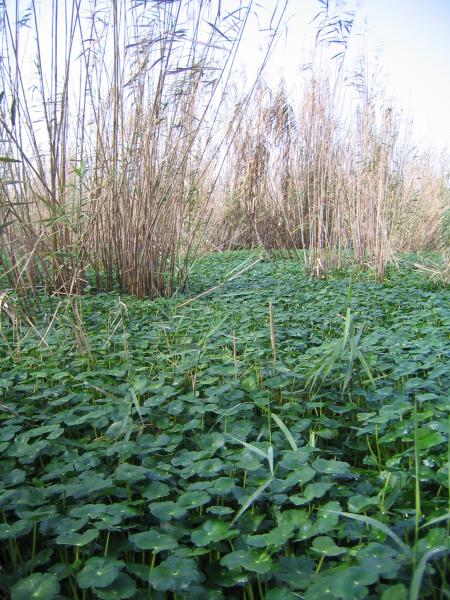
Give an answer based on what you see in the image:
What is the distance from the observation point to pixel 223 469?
3.65ft

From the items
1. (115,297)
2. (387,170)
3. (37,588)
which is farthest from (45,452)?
(387,170)

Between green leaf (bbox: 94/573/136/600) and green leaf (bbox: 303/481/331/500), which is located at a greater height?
green leaf (bbox: 303/481/331/500)

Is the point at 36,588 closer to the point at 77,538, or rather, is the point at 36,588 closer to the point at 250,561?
the point at 77,538

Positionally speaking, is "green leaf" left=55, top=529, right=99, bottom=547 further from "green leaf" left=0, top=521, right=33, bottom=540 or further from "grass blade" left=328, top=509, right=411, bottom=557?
"grass blade" left=328, top=509, right=411, bottom=557

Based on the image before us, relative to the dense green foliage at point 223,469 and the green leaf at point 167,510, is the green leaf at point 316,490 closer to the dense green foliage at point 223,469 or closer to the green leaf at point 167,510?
the dense green foliage at point 223,469

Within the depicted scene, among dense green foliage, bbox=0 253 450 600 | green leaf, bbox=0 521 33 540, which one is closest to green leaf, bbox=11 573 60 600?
dense green foliage, bbox=0 253 450 600

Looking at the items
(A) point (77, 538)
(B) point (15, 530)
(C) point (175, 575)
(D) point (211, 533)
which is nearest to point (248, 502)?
(D) point (211, 533)

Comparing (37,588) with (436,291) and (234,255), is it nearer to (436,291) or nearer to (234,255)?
(436,291)

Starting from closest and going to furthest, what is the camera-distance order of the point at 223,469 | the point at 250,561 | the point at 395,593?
the point at 395,593 → the point at 250,561 → the point at 223,469

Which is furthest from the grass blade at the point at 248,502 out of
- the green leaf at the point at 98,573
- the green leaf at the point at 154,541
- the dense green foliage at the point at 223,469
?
the green leaf at the point at 98,573

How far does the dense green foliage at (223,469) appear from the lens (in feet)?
2.70

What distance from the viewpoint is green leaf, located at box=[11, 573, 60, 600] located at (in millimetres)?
742

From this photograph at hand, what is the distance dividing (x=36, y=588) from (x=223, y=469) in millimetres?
448

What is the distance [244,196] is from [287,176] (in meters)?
0.55
